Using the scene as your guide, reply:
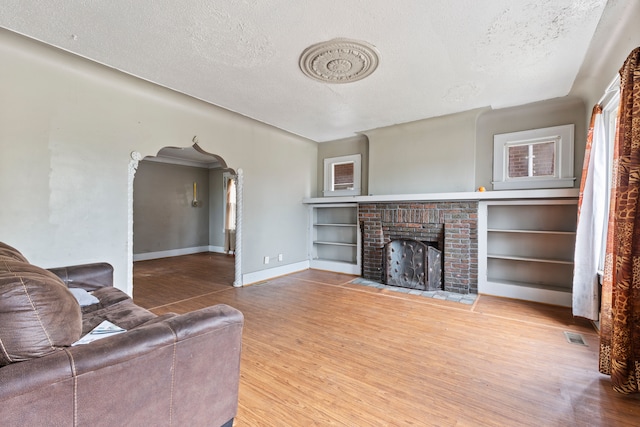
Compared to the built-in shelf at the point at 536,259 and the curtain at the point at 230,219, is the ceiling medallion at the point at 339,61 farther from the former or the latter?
the curtain at the point at 230,219

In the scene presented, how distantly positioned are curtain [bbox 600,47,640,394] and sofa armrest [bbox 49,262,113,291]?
13.0 feet

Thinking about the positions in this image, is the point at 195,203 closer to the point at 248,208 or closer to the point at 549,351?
the point at 248,208

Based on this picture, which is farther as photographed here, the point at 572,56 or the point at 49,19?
the point at 572,56

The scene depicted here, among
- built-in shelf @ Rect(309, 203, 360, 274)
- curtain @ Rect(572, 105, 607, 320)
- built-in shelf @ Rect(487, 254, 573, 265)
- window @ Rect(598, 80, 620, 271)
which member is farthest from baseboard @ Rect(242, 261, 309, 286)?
window @ Rect(598, 80, 620, 271)

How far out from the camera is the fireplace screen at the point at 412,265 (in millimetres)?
4188

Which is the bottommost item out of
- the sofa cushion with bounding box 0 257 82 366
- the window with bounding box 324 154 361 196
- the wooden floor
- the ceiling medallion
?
the wooden floor

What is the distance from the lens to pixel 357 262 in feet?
17.0

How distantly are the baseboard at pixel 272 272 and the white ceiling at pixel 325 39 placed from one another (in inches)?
106

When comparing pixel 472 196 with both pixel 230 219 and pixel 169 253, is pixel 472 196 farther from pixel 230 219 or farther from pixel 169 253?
pixel 169 253

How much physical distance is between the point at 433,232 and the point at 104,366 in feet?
13.5

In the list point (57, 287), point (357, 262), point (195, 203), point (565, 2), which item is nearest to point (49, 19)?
point (57, 287)

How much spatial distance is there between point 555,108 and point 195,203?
8.08 metres

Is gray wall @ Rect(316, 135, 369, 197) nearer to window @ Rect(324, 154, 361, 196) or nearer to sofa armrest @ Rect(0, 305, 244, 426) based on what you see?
window @ Rect(324, 154, 361, 196)

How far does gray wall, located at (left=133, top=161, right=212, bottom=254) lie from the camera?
22.8 feet
